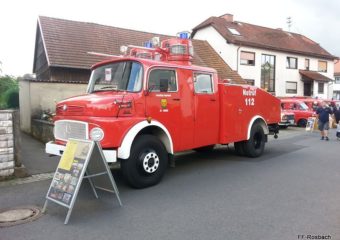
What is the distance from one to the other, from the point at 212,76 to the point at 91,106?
10.8 feet

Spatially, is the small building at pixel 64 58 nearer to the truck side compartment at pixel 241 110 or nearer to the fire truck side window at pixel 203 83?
the truck side compartment at pixel 241 110

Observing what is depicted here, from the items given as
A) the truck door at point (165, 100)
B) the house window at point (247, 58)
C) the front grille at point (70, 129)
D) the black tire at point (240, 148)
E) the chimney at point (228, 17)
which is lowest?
the black tire at point (240, 148)

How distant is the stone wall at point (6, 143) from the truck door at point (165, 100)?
9.38 feet

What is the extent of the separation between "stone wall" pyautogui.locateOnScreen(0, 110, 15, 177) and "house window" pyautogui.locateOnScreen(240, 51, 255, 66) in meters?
24.8

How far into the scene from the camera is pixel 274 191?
6312 mm

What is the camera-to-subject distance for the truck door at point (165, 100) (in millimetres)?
6801

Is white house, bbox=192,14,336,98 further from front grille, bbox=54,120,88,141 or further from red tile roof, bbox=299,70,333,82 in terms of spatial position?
front grille, bbox=54,120,88,141

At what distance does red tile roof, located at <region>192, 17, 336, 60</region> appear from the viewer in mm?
29766

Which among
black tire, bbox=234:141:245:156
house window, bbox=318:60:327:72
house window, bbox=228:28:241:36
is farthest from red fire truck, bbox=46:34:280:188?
house window, bbox=318:60:327:72

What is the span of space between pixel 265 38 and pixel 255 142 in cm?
2526

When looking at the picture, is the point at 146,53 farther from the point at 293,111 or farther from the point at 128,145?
the point at 293,111

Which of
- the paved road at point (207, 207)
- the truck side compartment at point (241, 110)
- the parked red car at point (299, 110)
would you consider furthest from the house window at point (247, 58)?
the paved road at point (207, 207)

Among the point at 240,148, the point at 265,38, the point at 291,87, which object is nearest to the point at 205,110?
the point at 240,148

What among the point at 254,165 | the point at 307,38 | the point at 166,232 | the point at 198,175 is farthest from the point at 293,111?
the point at 307,38
